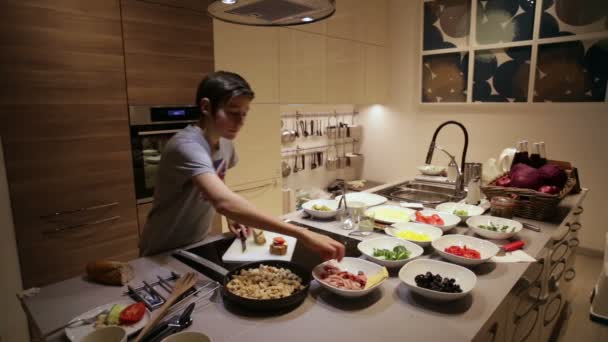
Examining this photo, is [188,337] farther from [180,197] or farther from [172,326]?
[180,197]

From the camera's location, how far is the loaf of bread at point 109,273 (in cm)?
120

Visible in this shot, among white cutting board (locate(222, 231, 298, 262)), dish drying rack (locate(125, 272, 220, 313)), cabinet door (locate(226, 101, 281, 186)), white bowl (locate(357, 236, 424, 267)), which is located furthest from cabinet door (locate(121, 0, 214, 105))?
white bowl (locate(357, 236, 424, 267))

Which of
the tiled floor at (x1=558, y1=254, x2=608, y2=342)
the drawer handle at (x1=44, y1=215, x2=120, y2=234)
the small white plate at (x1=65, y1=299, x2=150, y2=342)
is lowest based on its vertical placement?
the tiled floor at (x1=558, y1=254, x2=608, y2=342)

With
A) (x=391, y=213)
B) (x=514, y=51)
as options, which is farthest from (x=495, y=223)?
(x=514, y=51)

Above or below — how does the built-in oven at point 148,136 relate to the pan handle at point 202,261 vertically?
above

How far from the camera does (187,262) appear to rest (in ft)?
4.47

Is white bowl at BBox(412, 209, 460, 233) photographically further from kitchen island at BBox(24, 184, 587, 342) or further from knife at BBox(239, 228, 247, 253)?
knife at BBox(239, 228, 247, 253)

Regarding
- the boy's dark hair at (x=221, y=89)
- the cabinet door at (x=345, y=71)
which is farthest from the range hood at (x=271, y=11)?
the cabinet door at (x=345, y=71)

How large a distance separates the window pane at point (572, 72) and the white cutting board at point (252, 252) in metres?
2.96

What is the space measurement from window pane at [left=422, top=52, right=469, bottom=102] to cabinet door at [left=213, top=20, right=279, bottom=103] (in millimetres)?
1803

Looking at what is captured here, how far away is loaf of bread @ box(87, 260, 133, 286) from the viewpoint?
3.93 ft

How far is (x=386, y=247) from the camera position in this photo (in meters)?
1.46

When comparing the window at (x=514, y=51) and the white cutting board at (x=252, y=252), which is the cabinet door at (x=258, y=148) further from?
the window at (x=514, y=51)

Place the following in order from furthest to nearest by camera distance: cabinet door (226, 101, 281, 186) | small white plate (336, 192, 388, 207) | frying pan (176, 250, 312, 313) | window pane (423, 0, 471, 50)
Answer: window pane (423, 0, 471, 50) → cabinet door (226, 101, 281, 186) → small white plate (336, 192, 388, 207) → frying pan (176, 250, 312, 313)
